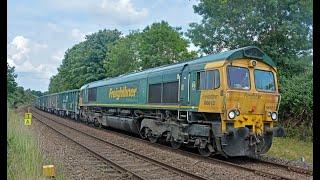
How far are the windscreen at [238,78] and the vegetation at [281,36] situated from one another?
20.5ft

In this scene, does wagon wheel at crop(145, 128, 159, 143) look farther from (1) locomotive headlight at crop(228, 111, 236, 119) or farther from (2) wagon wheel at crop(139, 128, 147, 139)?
(1) locomotive headlight at crop(228, 111, 236, 119)

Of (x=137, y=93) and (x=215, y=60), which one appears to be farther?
(x=137, y=93)

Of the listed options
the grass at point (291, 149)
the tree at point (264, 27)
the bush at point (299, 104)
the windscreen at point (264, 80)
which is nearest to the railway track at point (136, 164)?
the windscreen at point (264, 80)

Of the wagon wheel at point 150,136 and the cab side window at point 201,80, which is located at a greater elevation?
the cab side window at point 201,80

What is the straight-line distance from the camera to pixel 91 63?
5688 centimetres

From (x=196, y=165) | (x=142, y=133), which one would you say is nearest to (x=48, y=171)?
(x=196, y=165)

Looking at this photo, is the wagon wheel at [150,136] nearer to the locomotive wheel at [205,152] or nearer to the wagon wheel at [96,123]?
the locomotive wheel at [205,152]

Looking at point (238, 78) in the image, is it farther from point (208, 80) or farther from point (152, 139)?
point (152, 139)

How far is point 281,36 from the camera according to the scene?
20.2m

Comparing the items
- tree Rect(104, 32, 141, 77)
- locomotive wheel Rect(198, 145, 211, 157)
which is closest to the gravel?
locomotive wheel Rect(198, 145, 211, 157)

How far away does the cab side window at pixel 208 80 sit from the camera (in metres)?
11.8
